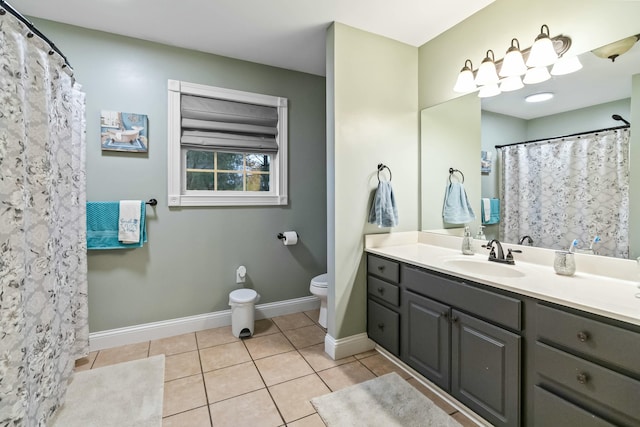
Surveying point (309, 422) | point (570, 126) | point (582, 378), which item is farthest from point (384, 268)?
point (570, 126)

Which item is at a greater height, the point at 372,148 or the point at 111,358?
the point at 372,148

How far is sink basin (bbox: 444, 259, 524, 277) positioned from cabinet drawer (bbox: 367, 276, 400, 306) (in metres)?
0.40

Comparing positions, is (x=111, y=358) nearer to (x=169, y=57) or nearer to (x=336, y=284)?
(x=336, y=284)

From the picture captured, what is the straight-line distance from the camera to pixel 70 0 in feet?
6.12

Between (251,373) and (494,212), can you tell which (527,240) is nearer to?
(494,212)

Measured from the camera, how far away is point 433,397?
171 cm

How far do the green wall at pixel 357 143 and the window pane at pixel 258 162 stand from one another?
95 centimetres

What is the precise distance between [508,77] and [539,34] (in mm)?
248

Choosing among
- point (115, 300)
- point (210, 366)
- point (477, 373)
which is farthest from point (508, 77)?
point (115, 300)

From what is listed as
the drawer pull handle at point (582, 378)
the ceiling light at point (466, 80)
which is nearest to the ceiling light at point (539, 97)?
A: the ceiling light at point (466, 80)

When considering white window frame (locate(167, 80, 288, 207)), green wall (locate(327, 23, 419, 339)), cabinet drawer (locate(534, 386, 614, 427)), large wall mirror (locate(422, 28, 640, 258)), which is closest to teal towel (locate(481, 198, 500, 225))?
large wall mirror (locate(422, 28, 640, 258))

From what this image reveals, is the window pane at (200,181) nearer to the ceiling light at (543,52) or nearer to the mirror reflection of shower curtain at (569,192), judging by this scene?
the mirror reflection of shower curtain at (569,192)

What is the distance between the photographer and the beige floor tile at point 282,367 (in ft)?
6.29

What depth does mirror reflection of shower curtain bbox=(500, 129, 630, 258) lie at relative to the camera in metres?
1.45
